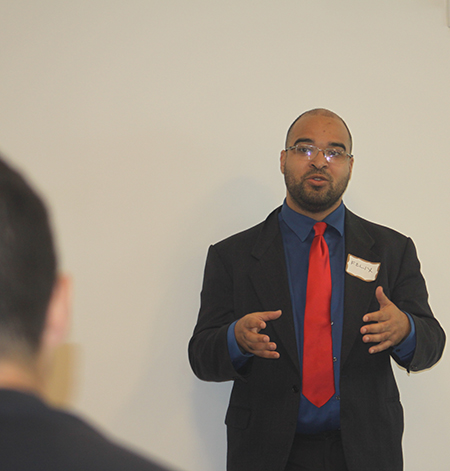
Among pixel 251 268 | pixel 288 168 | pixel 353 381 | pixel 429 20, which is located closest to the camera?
pixel 353 381

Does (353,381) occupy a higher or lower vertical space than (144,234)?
lower

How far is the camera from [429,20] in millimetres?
3076

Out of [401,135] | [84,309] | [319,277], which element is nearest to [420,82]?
[401,135]

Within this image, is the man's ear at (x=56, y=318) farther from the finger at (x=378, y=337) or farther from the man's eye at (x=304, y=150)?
the man's eye at (x=304, y=150)

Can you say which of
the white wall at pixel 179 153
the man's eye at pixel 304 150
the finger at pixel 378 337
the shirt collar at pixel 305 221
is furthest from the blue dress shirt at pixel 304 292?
the white wall at pixel 179 153

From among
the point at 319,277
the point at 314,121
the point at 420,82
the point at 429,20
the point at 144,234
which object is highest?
the point at 429,20

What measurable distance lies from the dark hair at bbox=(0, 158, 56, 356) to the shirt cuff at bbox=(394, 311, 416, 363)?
1626mm

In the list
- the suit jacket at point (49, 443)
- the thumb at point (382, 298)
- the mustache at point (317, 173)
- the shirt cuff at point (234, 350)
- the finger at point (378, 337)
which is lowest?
the suit jacket at point (49, 443)

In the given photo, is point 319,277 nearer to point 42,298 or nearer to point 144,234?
point 144,234

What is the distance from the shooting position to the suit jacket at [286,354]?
2021mm

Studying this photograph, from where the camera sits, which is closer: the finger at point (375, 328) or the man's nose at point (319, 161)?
the finger at point (375, 328)

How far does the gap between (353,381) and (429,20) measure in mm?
2128

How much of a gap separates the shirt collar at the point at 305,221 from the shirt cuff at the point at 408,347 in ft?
1.60

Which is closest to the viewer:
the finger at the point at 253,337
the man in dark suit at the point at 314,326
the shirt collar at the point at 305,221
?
the finger at the point at 253,337
